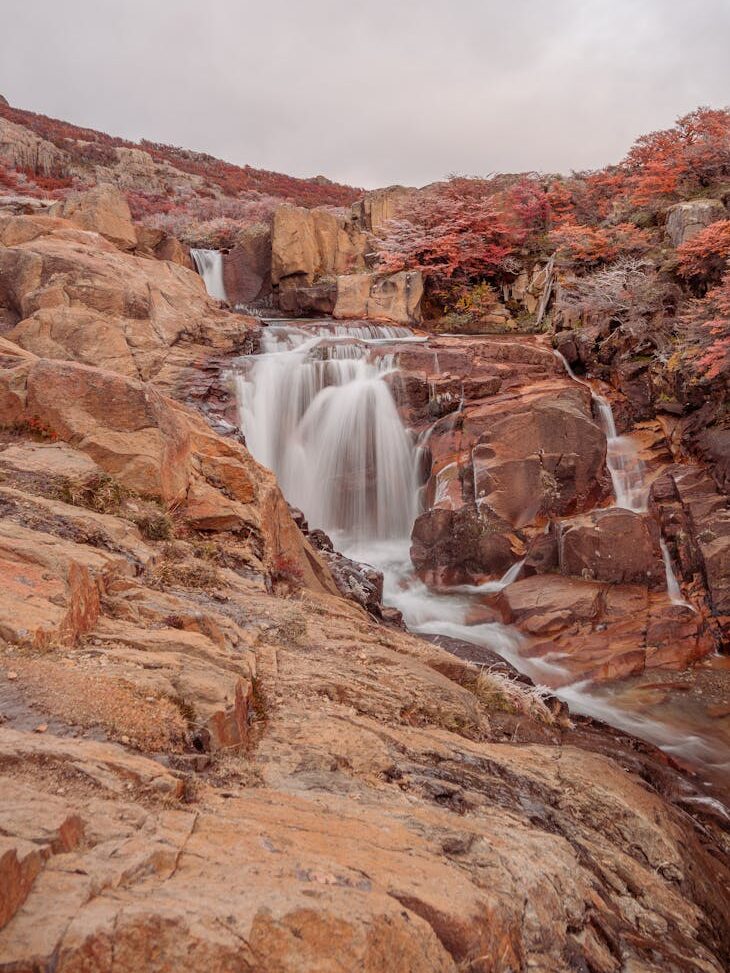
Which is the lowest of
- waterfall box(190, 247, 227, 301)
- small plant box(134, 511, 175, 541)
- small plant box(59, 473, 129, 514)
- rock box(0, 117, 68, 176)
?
small plant box(134, 511, 175, 541)

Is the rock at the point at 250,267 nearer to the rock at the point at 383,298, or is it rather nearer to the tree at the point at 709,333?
the rock at the point at 383,298

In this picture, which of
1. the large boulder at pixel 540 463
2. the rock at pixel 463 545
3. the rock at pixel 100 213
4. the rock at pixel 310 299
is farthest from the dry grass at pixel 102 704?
the rock at pixel 310 299

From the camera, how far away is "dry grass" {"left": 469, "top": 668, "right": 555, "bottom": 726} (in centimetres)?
497

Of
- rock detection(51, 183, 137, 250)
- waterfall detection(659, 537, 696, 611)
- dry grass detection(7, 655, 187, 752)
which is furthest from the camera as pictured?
rock detection(51, 183, 137, 250)

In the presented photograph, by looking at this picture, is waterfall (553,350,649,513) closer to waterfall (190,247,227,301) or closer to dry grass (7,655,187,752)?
dry grass (7,655,187,752)

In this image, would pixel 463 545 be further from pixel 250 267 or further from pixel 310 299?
pixel 250 267

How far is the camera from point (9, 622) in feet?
9.69

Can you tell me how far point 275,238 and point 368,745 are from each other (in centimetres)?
2241

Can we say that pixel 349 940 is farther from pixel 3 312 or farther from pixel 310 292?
pixel 310 292

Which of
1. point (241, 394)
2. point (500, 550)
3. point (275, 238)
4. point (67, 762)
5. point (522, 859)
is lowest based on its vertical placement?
point (500, 550)

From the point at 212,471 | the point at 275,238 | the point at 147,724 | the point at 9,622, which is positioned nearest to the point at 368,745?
the point at 147,724

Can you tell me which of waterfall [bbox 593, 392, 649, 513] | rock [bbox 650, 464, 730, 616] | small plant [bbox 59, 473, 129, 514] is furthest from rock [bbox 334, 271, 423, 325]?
small plant [bbox 59, 473, 129, 514]

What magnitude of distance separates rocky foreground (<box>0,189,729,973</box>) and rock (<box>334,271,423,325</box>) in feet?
46.1

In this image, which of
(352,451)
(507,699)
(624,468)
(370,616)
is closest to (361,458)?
(352,451)
